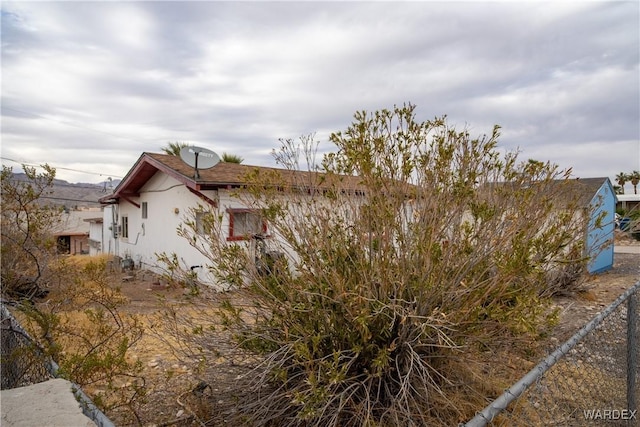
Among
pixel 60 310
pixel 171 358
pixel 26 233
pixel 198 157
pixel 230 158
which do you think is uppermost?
pixel 230 158

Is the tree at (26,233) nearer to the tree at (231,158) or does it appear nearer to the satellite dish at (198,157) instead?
the satellite dish at (198,157)

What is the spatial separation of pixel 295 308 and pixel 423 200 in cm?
131

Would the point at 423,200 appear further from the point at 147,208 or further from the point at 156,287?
the point at 147,208

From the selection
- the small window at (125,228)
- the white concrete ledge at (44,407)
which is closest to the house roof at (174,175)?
the small window at (125,228)

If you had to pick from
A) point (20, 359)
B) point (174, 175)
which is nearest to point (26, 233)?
point (20, 359)

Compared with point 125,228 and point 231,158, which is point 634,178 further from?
point 125,228

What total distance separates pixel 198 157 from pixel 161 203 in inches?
149

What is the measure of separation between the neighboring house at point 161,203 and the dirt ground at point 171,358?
189 centimetres

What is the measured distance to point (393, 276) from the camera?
8.27ft

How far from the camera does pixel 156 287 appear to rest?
10398 mm

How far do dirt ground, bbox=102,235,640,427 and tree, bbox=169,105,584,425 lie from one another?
434 mm

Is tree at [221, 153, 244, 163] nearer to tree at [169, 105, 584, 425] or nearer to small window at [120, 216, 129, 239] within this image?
small window at [120, 216, 129, 239]

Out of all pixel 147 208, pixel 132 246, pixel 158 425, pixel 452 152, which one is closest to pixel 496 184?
pixel 452 152

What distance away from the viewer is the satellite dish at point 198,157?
909 centimetres
